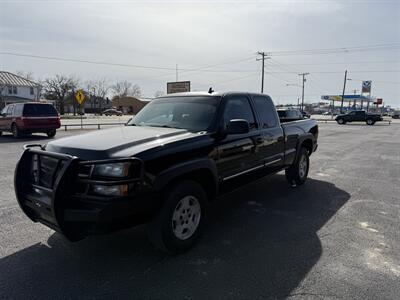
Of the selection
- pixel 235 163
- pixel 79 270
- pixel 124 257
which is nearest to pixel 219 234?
pixel 235 163

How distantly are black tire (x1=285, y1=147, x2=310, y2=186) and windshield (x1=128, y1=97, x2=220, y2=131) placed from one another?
2913 millimetres

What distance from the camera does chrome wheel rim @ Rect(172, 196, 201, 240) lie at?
3.58 m

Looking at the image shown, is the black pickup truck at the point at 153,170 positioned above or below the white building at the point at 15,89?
below

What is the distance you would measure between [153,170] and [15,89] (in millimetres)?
67704

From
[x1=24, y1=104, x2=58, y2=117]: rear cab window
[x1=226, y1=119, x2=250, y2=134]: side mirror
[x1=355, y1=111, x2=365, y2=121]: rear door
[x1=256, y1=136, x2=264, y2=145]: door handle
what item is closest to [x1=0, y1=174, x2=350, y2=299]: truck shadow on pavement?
[x1=256, y1=136, x2=264, y2=145]: door handle

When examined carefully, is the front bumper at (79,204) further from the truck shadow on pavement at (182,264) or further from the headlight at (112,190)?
the truck shadow on pavement at (182,264)

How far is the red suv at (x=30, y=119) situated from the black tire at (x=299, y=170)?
44.2 ft

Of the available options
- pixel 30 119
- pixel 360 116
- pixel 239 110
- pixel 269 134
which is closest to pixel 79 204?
pixel 239 110

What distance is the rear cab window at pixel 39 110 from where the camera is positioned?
623 inches

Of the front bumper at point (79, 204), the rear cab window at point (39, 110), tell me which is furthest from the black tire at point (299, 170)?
the rear cab window at point (39, 110)

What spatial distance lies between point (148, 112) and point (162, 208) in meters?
2.14

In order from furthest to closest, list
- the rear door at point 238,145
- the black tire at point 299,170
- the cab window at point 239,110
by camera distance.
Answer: the black tire at point 299,170
the cab window at point 239,110
the rear door at point 238,145

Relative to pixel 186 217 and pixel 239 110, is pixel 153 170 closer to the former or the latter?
pixel 186 217

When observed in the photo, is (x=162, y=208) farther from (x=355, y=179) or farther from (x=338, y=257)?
(x=355, y=179)
